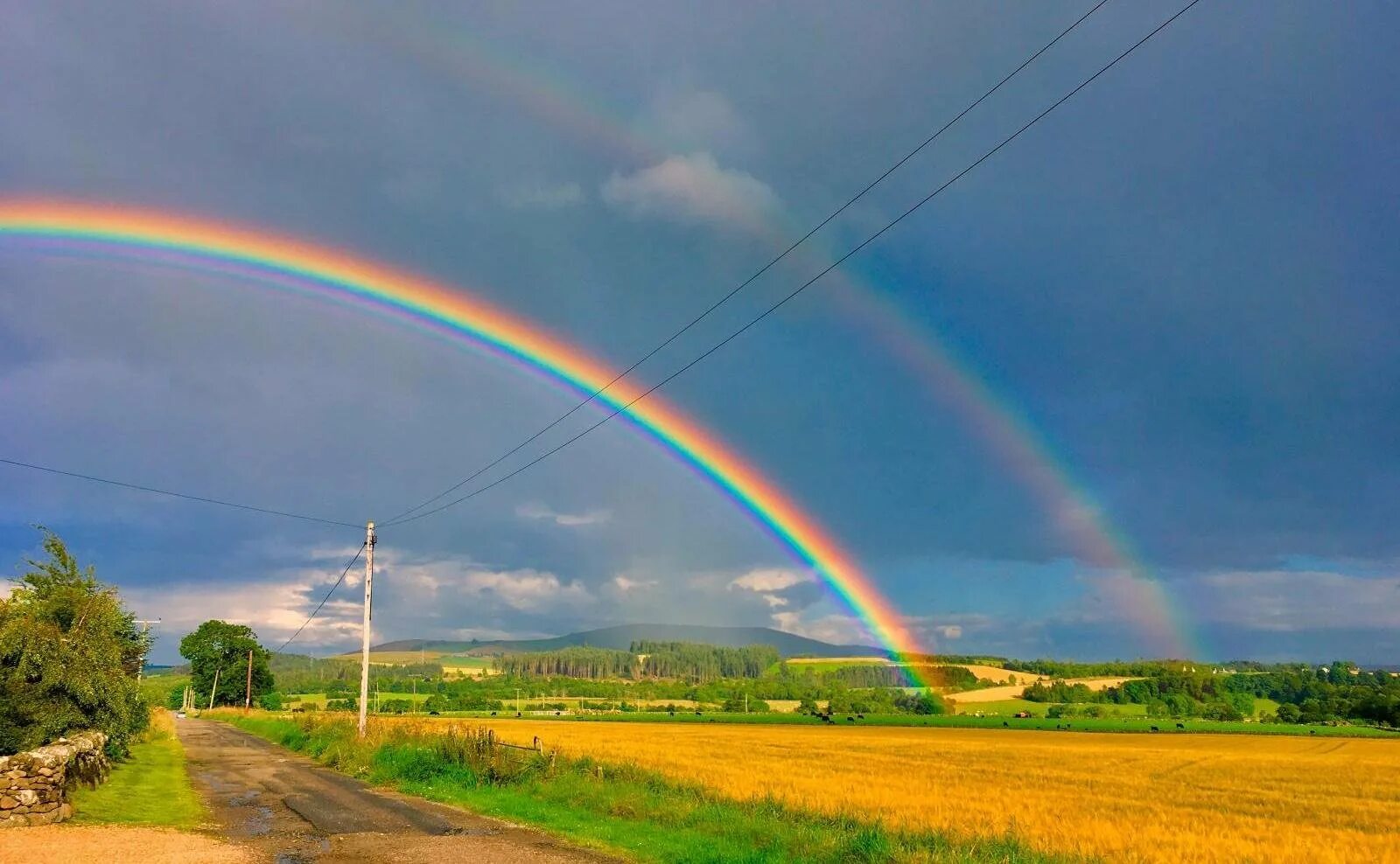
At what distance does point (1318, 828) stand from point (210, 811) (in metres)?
31.9

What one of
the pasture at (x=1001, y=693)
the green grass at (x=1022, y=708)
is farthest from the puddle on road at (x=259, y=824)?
the pasture at (x=1001, y=693)

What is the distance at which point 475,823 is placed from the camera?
67.3ft

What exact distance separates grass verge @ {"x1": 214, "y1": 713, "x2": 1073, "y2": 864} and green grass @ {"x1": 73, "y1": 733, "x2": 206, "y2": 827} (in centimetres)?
632

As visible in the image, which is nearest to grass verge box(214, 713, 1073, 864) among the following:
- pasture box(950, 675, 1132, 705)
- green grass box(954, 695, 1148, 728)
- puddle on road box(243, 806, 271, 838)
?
puddle on road box(243, 806, 271, 838)

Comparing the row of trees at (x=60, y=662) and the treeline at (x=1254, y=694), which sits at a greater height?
the row of trees at (x=60, y=662)

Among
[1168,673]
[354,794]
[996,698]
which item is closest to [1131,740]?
[354,794]

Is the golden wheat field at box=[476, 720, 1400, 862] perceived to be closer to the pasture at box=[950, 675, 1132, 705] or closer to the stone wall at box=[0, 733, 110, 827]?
the stone wall at box=[0, 733, 110, 827]

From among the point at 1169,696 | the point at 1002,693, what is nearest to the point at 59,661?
the point at 1169,696

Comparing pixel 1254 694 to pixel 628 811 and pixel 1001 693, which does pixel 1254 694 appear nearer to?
pixel 1001 693

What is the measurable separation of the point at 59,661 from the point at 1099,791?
123ft

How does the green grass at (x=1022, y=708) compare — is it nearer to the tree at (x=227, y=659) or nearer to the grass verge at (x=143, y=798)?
the tree at (x=227, y=659)

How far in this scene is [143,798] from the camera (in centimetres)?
2448

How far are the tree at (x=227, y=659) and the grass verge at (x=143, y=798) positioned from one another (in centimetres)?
11035

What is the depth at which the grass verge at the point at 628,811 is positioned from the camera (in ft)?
52.9
